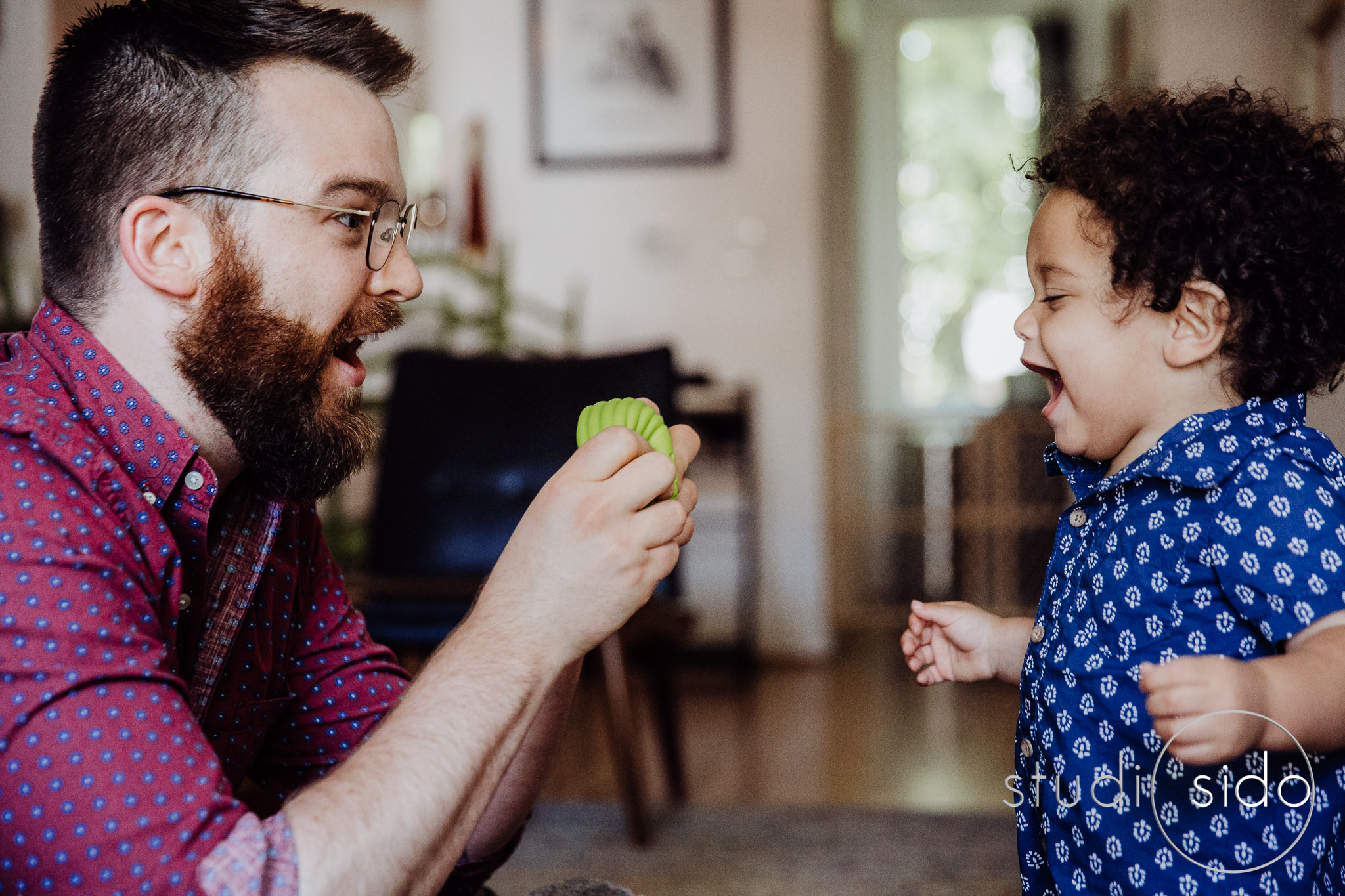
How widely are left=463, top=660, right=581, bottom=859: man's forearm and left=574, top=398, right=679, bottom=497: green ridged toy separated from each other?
238 millimetres

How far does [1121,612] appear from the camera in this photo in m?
0.88

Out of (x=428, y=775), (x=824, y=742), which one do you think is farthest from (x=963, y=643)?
(x=824, y=742)

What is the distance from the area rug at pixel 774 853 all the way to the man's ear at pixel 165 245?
135 centimetres

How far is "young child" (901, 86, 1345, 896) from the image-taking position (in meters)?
0.82

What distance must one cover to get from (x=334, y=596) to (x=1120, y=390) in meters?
0.77

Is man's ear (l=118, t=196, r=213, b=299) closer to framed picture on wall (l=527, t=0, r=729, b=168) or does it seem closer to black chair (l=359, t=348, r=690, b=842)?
black chair (l=359, t=348, r=690, b=842)

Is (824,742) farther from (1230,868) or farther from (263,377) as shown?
(263,377)

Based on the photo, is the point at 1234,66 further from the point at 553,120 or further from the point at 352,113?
the point at 352,113

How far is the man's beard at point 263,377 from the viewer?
860 millimetres

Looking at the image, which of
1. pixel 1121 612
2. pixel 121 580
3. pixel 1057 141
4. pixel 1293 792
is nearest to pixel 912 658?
pixel 1121 612

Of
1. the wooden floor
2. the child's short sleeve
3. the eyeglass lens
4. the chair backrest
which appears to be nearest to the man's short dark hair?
the eyeglass lens

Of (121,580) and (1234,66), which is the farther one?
(1234,66)

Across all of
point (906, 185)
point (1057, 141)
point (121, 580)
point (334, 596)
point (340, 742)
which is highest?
point (906, 185)

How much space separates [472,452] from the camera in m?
2.38
